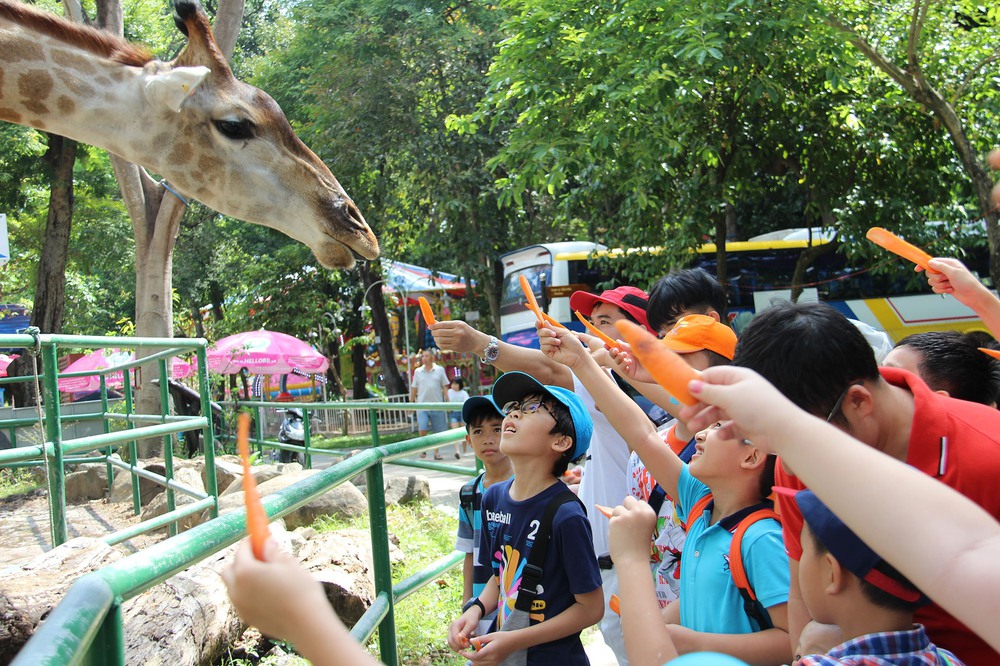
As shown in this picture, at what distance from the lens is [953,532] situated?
0.95m

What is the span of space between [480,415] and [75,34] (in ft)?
9.76

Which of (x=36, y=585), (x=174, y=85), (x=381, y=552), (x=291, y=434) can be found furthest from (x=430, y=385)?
(x=381, y=552)

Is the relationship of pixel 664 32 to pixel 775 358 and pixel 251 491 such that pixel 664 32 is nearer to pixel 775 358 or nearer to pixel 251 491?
pixel 775 358

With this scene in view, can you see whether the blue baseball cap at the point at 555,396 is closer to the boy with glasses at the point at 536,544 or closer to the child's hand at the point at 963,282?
the boy with glasses at the point at 536,544

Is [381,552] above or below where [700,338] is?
below

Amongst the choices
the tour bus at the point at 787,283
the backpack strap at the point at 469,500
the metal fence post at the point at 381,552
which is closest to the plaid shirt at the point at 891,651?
the metal fence post at the point at 381,552

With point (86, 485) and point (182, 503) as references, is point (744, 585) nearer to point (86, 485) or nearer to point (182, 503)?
point (182, 503)

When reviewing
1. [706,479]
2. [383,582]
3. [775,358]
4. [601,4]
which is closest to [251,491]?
[775,358]

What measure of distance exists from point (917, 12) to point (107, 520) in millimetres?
8537

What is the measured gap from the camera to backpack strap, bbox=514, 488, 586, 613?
7.93ft

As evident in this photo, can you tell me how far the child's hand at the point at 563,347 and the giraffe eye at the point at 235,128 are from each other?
2.62m

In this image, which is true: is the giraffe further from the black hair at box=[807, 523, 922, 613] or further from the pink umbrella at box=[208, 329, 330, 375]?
the pink umbrella at box=[208, 329, 330, 375]

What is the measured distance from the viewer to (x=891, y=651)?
1348 mm

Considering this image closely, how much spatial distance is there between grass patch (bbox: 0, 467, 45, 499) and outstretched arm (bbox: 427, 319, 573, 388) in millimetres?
7394
